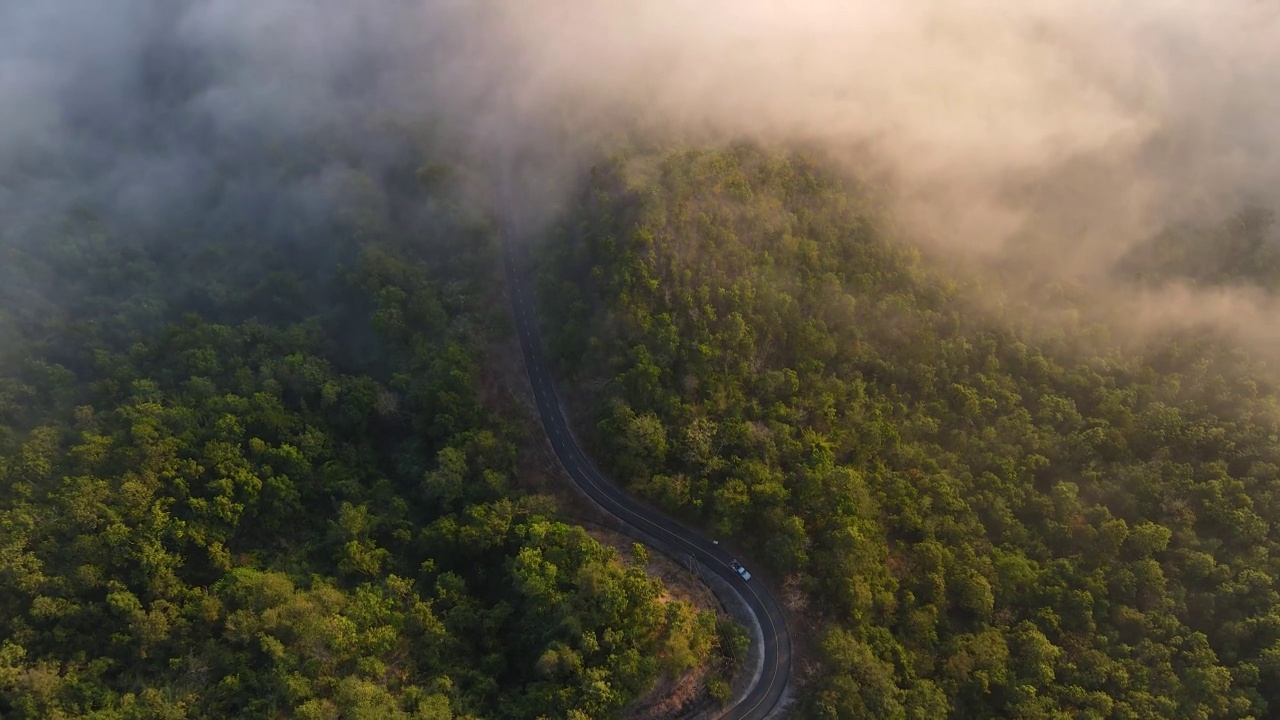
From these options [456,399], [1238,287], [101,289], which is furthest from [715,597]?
[101,289]

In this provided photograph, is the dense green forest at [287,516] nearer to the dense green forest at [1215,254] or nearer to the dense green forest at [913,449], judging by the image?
the dense green forest at [913,449]

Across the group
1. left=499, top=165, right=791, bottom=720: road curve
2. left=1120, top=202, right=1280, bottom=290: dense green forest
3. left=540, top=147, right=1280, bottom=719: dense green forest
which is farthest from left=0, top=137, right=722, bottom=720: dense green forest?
left=1120, top=202, right=1280, bottom=290: dense green forest

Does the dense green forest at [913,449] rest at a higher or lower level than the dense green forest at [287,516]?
higher

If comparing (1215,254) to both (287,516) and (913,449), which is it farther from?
(287,516)

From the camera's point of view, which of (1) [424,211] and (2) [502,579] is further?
(1) [424,211]

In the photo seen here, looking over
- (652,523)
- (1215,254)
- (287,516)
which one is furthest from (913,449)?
(287,516)

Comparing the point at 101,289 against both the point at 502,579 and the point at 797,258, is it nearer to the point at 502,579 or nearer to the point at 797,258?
the point at 502,579

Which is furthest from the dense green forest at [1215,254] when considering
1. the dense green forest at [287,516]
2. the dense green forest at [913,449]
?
the dense green forest at [287,516]
